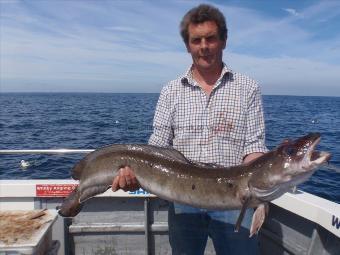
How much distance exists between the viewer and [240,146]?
14.4 feet

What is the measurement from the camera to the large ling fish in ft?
11.2

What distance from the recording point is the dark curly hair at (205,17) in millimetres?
4199

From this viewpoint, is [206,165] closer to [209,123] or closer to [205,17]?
[209,123]

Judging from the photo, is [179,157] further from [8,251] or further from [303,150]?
[8,251]

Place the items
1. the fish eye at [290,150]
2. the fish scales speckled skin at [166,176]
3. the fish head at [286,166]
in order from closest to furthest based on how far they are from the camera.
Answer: the fish head at [286,166] → the fish eye at [290,150] → the fish scales speckled skin at [166,176]

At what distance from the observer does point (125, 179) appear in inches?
173

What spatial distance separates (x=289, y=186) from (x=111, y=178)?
1.89 meters

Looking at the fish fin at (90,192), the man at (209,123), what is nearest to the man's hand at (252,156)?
the man at (209,123)

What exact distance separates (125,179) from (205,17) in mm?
1838

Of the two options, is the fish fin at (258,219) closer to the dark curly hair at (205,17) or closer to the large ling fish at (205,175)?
the large ling fish at (205,175)

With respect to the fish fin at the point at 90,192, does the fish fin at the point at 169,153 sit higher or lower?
higher

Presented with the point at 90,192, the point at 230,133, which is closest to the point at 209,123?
the point at 230,133

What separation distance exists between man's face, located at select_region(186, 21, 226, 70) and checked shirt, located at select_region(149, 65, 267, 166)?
0.23m

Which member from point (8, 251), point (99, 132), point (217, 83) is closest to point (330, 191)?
point (217, 83)
